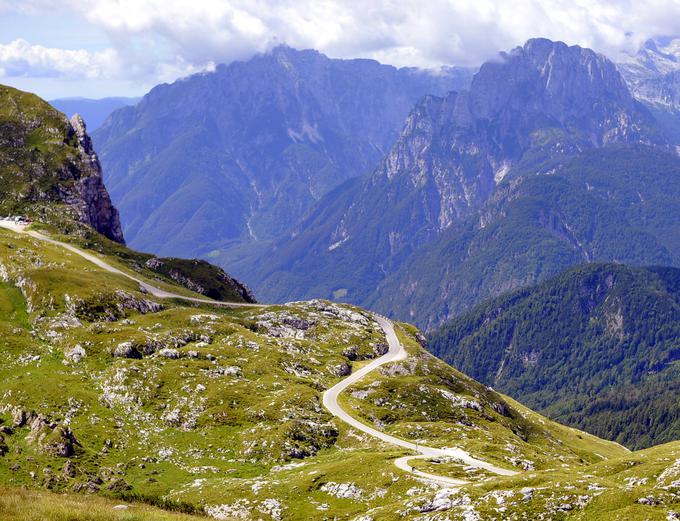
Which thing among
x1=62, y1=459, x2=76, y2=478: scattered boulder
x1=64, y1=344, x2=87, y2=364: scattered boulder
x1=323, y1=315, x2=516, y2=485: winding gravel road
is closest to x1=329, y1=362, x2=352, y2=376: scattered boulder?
x1=323, y1=315, x2=516, y2=485: winding gravel road

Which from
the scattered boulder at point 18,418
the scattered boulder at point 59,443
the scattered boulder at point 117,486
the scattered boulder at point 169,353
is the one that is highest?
the scattered boulder at point 169,353

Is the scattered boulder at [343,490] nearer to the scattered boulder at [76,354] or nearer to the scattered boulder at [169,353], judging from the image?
the scattered boulder at [169,353]

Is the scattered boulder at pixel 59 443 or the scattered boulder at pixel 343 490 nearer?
the scattered boulder at pixel 343 490

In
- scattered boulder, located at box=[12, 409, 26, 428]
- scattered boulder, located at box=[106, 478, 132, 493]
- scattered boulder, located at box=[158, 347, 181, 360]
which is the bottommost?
scattered boulder, located at box=[106, 478, 132, 493]

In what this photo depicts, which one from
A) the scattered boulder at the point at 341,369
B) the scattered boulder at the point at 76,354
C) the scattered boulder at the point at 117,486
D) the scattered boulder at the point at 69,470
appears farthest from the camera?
the scattered boulder at the point at 341,369

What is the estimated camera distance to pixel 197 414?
132125 mm

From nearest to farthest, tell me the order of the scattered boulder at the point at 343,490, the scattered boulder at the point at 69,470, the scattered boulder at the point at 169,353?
the scattered boulder at the point at 343,490
the scattered boulder at the point at 69,470
the scattered boulder at the point at 169,353

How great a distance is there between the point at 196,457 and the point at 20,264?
87476 mm

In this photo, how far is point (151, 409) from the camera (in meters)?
132

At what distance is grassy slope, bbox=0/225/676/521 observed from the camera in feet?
330

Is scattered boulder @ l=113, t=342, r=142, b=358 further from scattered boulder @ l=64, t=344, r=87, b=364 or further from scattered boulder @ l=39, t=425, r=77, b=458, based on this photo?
scattered boulder @ l=39, t=425, r=77, b=458

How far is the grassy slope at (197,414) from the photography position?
330ft

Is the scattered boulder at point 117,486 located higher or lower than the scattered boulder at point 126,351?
lower

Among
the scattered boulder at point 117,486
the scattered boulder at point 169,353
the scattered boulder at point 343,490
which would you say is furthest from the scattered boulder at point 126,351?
the scattered boulder at point 343,490
